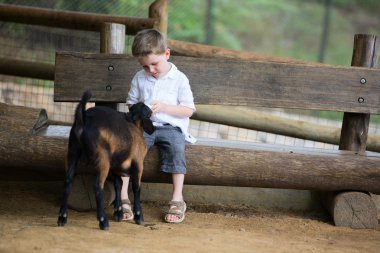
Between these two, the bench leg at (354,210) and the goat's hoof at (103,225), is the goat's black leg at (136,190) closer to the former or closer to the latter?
the goat's hoof at (103,225)

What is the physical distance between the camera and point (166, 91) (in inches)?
190

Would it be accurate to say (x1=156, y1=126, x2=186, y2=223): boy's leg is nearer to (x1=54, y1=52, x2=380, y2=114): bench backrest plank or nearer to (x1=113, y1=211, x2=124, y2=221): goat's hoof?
(x1=113, y1=211, x2=124, y2=221): goat's hoof

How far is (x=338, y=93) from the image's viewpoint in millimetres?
5309

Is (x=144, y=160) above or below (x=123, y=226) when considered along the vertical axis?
above

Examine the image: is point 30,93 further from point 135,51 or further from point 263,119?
point 135,51

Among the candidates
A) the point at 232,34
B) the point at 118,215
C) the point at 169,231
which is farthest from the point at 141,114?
the point at 232,34

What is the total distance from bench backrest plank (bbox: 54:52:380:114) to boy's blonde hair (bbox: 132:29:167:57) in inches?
23.6

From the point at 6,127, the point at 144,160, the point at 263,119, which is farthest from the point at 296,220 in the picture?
the point at 6,127

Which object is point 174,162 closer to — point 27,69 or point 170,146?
point 170,146

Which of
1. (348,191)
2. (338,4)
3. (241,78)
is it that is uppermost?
(338,4)

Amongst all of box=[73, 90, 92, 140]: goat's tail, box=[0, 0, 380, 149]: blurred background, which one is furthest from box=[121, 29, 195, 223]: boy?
box=[0, 0, 380, 149]: blurred background

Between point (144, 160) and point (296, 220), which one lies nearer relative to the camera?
point (144, 160)

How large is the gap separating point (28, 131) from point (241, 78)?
1861mm

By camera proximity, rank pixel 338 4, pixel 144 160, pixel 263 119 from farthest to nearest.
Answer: pixel 338 4 → pixel 263 119 → pixel 144 160
